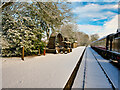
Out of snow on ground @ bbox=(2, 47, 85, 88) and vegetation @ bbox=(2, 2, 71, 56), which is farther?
vegetation @ bbox=(2, 2, 71, 56)

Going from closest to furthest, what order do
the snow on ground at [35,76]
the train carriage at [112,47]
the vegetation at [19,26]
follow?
the snow on ground at [35,76] < the train carriage at [112,47] < the vegetation at [19,26]

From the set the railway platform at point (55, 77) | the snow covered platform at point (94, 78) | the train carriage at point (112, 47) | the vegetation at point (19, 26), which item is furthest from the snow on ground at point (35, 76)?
the train carriage at point (112, 47)

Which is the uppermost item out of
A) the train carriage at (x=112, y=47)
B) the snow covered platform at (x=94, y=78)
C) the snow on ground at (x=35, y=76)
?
the train carriage at (x=112, y=47)

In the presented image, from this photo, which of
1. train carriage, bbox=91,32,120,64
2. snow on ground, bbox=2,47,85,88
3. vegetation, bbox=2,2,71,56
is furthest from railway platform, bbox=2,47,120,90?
vegetation, bbox=2,2,71,56

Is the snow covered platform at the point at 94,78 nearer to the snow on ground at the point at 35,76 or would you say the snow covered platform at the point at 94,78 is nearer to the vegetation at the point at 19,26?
the snow on ground at the point at 35,76

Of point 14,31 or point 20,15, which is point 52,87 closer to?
point 14,31

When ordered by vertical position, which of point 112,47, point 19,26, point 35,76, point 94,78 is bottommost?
point 94,78

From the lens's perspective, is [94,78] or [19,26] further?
[19,26]

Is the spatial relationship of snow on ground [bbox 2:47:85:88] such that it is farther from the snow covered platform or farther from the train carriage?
the train carriage

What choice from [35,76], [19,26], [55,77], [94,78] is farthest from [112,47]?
[19,26]

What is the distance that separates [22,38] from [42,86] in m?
6.66

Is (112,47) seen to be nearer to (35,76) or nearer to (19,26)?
(35,76)

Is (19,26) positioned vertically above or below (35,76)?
above

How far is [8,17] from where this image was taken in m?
8.34
